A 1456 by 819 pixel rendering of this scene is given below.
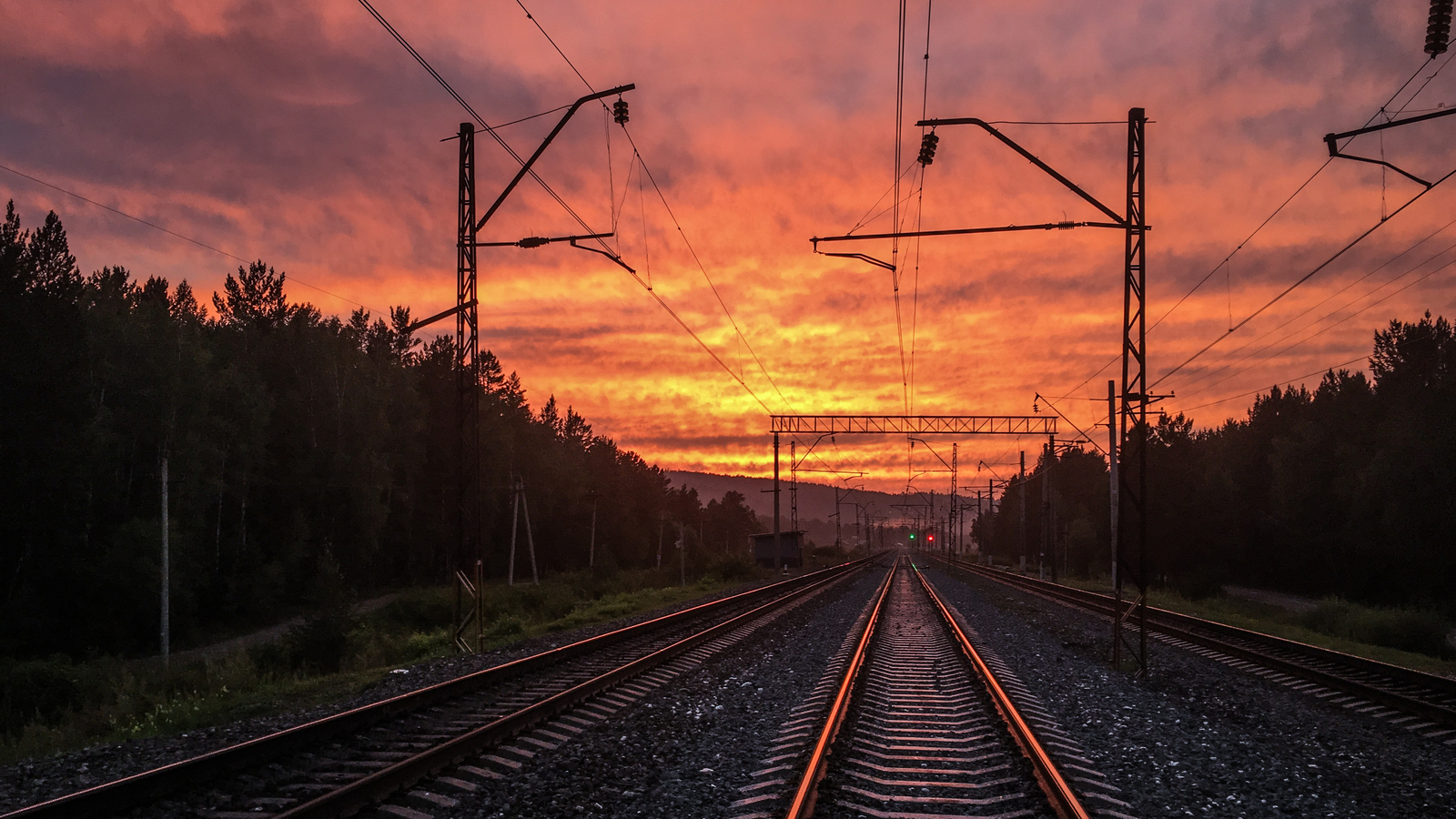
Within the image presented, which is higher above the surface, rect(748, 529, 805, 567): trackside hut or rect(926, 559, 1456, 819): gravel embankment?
rect(926, 559, 1456, 819): gravel embankment

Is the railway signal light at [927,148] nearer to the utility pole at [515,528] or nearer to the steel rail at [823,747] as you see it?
the steel rail at [823,747]

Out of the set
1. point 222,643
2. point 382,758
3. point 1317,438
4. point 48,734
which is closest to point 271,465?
point 222,643

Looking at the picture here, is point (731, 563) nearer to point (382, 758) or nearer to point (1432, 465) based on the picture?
point (1432, 465)

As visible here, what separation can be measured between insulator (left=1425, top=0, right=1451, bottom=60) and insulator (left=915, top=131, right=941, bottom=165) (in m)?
6.60

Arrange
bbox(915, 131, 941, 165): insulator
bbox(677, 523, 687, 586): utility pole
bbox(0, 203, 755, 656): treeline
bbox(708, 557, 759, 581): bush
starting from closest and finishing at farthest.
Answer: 1. bbox(915, 131, 941, 165): insulator
2. bbox(0, 203, 755, 656): treeline
3. bbox(677, 523, 687, 586): utility pole
4. bbox(708, 557, 759, 581): bush

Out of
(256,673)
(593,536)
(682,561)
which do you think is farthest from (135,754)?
(593,536)

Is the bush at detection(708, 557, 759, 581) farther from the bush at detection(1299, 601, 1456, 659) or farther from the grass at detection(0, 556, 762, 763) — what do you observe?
the bush at detection(1299, 601, 1456, 659)

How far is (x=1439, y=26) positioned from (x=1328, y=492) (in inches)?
2685

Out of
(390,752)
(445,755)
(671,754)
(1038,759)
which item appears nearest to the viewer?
(1038,759)

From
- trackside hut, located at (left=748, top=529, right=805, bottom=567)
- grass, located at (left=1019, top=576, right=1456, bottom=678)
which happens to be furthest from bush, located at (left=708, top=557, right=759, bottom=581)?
grass, located at (left=1019, top=576, right=1456, bottom=678)

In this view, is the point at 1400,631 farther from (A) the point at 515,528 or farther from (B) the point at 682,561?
(A) the point at 515,528

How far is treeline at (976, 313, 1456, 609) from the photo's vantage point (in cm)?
5344

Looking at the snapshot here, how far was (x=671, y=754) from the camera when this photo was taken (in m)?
9.23

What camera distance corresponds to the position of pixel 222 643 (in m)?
43.6
